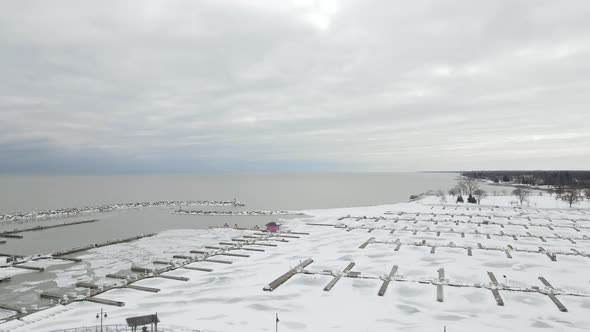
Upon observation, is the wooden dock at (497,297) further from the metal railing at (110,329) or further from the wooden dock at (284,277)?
the metal railing at (110,329)

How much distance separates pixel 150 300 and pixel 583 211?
83304 millimetres

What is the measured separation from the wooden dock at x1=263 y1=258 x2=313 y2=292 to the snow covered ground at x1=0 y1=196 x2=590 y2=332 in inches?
16.7

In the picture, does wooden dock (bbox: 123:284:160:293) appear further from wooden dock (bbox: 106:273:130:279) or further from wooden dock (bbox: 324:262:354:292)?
wooden dock (bbox: 324:262:354:292)

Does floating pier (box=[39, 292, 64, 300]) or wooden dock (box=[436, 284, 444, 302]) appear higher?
wooden dock (box=[436, 284, 444, 302])

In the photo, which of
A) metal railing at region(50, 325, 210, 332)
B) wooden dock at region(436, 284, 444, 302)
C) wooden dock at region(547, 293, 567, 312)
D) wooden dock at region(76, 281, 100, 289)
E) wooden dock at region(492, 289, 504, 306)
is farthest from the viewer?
wooden dock at region(76, 281, 100, 289)

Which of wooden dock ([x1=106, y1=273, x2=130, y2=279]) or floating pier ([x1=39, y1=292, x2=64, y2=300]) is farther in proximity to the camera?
wooden dock ([x1=106, y1=273, x2=130, y2=279])

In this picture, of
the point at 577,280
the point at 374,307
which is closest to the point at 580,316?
the point at 577,280

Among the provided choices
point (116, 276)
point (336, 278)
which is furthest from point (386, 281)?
point (116, 276)

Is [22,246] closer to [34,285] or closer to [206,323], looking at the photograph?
[34,285]

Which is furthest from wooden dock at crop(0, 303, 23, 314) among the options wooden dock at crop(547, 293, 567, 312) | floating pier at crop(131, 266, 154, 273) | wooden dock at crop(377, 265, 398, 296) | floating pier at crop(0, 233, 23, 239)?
floating pier at crop(0, 233, 23, 239)

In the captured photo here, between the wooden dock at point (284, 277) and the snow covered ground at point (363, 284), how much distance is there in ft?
1.39

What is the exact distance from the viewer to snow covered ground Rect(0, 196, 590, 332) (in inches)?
861

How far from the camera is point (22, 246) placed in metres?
48.1

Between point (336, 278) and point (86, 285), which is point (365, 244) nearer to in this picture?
point (336, 278)
